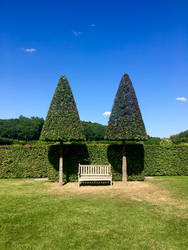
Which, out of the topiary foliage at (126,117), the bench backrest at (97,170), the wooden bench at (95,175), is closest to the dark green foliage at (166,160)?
the topiary foliage at (126,117)

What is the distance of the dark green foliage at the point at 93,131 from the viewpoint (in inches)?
3063

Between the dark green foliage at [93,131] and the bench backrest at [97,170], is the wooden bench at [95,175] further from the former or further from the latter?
the dark green foliage at [93,131]

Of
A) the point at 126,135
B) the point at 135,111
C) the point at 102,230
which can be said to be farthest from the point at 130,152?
the point at 102,230

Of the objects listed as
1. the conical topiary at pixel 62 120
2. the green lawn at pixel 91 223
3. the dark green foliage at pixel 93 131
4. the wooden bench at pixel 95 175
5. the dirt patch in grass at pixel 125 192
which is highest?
the dark green foliage at pixel 93 131

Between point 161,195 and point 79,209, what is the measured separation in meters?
3.86

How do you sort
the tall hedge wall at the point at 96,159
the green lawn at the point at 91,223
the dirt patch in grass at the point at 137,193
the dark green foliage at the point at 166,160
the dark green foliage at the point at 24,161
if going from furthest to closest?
the dark green foliage at the point at 166,160
the dark green foliage at the point at 24,161
the tall hedge wall at the point at 96,159
the dirt patch in grass at the point at 137,193
the green lawn at the point at 91,223

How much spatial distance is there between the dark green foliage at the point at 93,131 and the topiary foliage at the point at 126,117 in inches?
2569

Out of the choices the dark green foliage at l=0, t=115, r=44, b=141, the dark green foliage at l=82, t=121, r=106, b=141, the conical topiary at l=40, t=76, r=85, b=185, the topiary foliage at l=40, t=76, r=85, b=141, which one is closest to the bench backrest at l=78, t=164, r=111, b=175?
the conical topiary at l=40, t=76, r=85, b=185

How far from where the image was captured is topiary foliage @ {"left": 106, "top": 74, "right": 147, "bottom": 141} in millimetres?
10117

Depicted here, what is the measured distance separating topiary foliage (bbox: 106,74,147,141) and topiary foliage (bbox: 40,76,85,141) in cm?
196

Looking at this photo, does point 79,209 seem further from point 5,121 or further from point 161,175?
point 5,121

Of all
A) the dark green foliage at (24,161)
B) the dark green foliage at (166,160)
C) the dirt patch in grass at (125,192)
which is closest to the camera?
the dirt patch in grass at (125,192)

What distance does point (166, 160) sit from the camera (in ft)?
43.0

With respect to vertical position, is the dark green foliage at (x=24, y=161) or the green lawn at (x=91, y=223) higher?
the dark green foliage at (x=24, y=161)
